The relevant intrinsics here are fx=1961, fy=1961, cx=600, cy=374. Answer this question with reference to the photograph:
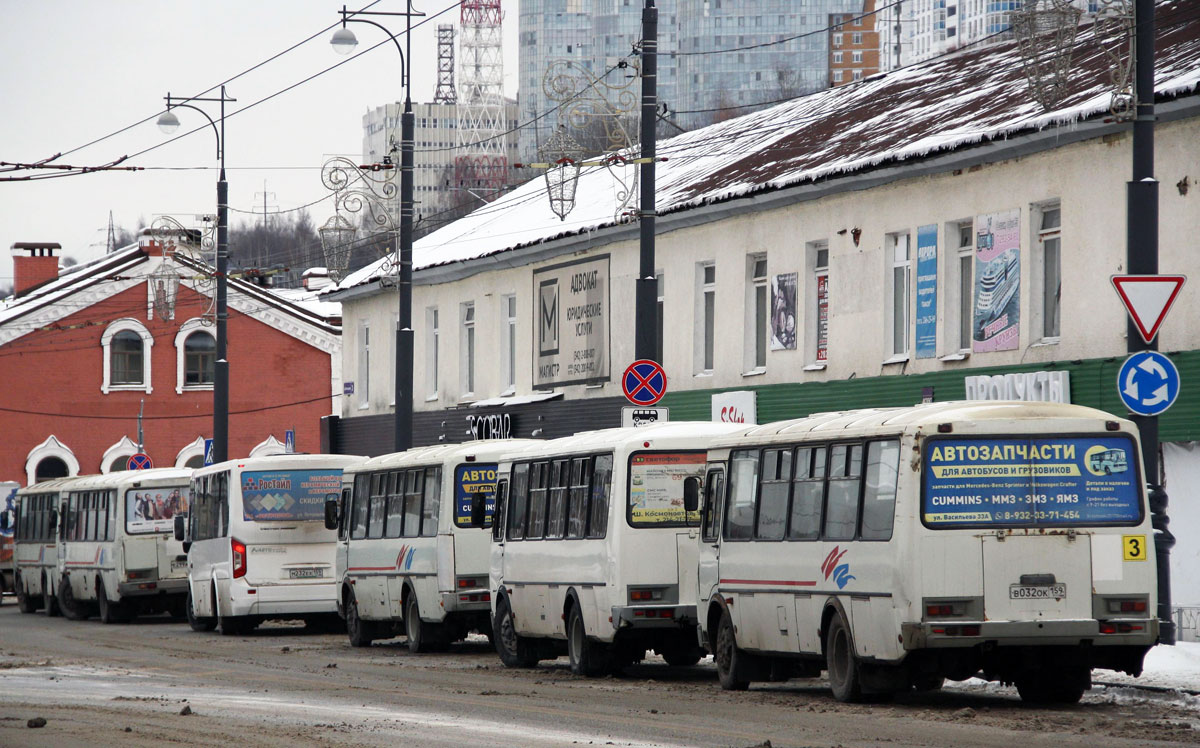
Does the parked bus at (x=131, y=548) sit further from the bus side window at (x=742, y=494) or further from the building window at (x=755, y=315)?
the bus side window at (x=742, y=494)

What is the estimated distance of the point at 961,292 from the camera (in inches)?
1054

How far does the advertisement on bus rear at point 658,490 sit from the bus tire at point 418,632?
20.6ft

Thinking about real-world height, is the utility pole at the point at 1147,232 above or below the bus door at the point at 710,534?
above

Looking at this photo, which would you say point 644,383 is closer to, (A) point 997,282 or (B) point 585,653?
(A) point 997,282

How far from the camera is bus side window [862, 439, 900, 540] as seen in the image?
1538 cm

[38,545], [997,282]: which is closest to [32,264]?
[38,545]

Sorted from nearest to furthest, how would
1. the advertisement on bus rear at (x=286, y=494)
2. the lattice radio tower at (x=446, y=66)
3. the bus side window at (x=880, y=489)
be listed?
the bus side window at (x=880, y=489), the advertisement on bus rear at (x=286, y=494), the lattice radio tower at (x=446, y=66)

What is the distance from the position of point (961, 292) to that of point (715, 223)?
7.32 meters

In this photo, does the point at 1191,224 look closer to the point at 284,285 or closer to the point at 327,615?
the point at 327,615

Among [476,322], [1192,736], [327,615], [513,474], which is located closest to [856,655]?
[1192,736]

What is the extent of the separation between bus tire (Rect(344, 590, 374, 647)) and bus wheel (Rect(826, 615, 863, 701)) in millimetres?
12174

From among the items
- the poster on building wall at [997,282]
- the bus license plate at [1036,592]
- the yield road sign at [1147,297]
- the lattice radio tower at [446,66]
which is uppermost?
the lattice radio tower at [446,66]

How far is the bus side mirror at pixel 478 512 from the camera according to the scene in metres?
24.0

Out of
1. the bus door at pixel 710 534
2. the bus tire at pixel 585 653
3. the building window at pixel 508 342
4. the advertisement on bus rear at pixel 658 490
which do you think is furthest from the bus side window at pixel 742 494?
the building window at pixel 508 342
